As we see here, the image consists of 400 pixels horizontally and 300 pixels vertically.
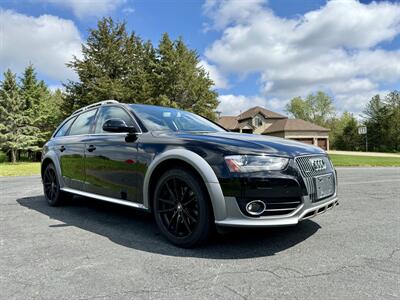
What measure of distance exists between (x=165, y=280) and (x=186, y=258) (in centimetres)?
52

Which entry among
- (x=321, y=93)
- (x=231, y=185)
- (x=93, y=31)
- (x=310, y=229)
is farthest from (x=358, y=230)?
(x=321, y=93)

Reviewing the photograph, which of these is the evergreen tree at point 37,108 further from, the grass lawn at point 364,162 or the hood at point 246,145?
the hood at point 246,145

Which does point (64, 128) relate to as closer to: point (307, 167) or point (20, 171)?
point (307, 167)

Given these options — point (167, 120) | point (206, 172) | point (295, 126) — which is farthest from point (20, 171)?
point (295, 126)

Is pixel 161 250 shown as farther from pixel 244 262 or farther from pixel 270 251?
pixel 270 251

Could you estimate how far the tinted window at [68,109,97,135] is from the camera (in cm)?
521

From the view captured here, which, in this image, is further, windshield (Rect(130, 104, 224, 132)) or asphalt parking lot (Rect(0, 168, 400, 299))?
windshield (Rect(130, 104, 224, 132))

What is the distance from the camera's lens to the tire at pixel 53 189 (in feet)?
18.8

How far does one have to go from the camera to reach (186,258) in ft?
10.5

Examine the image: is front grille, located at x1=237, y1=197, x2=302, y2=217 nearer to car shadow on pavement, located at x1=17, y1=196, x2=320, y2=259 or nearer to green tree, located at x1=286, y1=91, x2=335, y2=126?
car shadow on pavement, located at x1=17, y1=196, x2=320, y2=259

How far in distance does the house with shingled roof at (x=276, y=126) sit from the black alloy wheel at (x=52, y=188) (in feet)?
156

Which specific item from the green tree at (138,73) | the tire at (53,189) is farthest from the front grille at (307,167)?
the green tree at (138,73)

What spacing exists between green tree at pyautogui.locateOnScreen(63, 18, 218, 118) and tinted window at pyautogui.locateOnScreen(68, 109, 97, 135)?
2777 cm

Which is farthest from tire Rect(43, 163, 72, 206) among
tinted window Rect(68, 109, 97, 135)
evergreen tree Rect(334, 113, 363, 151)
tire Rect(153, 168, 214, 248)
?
evergreen tree Rect(334, 113, 363, 151)
